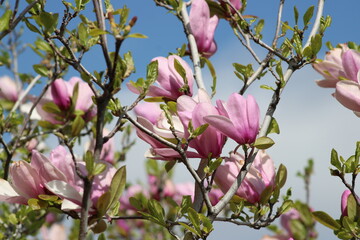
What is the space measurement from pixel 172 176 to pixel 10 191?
2222 millimetres

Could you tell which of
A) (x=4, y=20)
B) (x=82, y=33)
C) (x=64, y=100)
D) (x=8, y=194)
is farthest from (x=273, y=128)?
(x=64, y=100)

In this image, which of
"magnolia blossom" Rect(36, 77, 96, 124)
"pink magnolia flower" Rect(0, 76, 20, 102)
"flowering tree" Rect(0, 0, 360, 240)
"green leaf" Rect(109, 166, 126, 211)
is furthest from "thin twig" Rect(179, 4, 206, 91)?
"pink magnolia flower" Rect(0, 76, 20, 102)

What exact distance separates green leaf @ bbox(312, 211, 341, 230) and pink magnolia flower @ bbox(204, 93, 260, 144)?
0.34 m

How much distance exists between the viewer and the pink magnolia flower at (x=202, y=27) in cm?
141

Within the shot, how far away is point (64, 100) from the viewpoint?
1938mm

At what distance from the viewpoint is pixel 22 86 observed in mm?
2957

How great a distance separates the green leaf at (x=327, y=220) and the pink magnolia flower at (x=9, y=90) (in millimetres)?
2069

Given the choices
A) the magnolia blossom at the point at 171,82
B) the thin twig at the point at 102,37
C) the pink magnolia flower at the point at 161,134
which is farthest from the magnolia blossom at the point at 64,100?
the thin twig at the point at 102,37

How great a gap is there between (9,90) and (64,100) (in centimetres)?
111

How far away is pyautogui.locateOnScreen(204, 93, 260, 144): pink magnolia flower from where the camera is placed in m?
1.01

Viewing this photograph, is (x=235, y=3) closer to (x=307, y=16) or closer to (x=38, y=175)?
(x=307, y=16)

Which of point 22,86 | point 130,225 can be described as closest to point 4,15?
point 22,86

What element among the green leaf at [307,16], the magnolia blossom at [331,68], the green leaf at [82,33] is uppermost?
the green leaf at [307,16]

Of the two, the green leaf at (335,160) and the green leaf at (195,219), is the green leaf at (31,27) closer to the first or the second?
the green leaf at (195,219)
